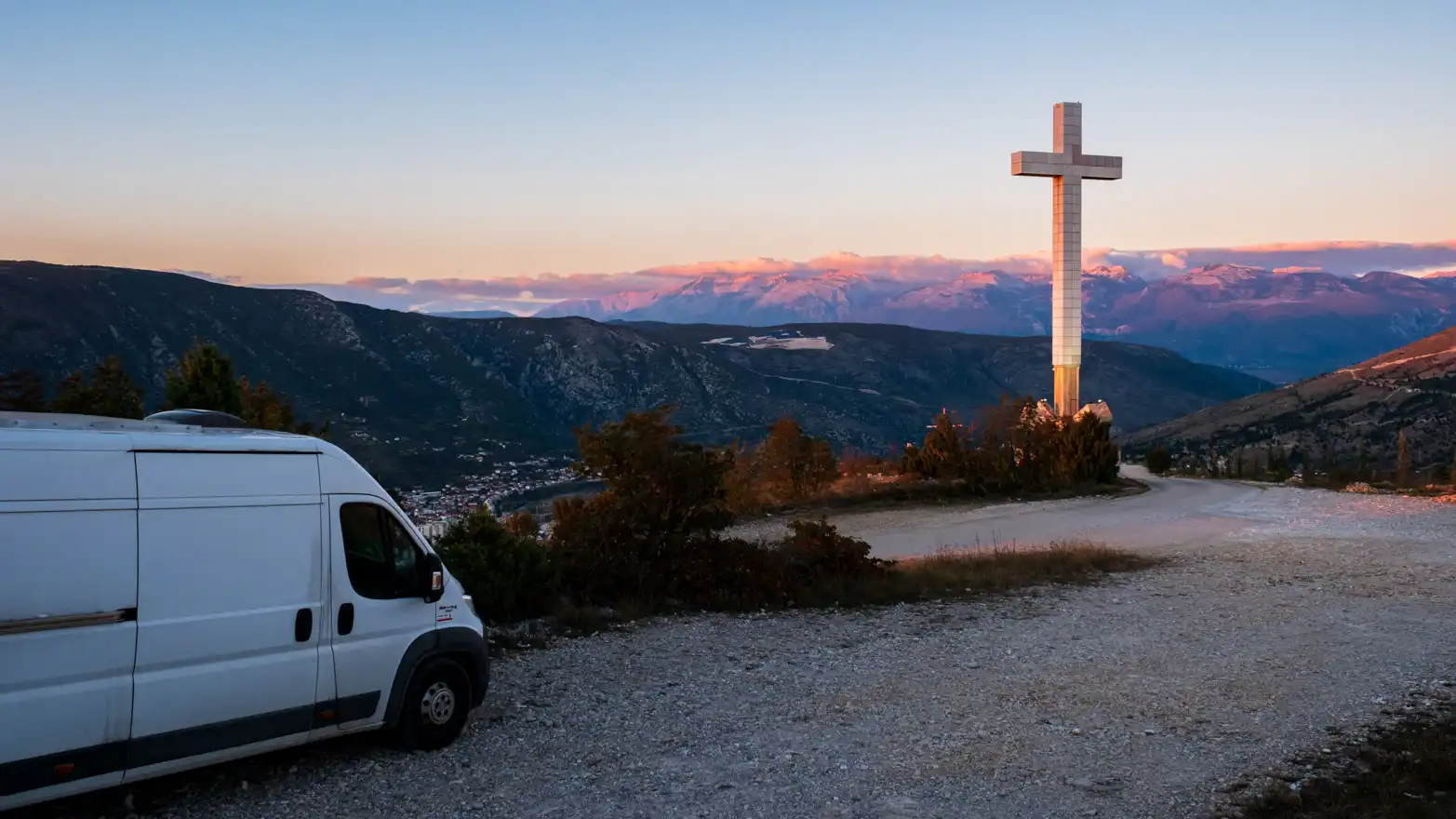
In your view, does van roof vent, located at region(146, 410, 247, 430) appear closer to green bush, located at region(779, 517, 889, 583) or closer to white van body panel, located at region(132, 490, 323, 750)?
white van body panel, located at region(132, 490, 323, 750)

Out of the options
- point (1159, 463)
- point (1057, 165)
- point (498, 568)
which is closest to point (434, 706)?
point (498, 568)

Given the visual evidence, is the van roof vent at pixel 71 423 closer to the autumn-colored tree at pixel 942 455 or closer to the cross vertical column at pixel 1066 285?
the autumn-colored tree at pixel 942 455

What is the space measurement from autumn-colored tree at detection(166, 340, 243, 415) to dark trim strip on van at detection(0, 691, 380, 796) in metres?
9.61

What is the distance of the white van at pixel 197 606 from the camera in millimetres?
5789

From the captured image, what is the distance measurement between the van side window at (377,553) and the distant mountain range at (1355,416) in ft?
157

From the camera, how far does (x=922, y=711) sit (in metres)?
8.82

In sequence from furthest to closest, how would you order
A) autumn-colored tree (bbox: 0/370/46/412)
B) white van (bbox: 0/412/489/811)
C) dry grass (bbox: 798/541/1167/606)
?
autumn-colored tree (bbox: 0/370/46/412) → dry grass (bbox: 798/541/1167/606) → white van (bbox: 0/412/489/811)

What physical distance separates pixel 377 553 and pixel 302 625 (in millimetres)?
785

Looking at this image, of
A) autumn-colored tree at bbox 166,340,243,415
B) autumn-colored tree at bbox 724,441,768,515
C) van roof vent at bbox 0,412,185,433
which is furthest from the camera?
autumn-colored tree at bbox 724,441,768,515

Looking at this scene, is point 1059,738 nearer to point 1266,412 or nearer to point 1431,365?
point 1266,412

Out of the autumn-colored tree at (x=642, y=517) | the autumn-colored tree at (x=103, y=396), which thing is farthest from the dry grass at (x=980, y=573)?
the autumn-colored tree at (x=103, y=396)

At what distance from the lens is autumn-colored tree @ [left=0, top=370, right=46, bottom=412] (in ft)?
46.2

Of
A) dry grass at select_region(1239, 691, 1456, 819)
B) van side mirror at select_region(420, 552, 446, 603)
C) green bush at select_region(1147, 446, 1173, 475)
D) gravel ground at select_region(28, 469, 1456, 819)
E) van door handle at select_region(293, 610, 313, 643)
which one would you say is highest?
A: van side mirror at select_region(420, 552, 446, 603)

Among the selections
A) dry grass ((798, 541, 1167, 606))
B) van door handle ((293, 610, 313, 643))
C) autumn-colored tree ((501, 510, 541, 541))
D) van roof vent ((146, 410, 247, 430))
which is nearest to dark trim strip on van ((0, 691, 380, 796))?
van door handle ((293, 610, 313, 643))
